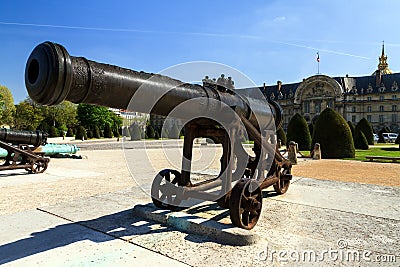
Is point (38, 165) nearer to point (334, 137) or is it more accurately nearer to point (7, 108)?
point (334, 137)

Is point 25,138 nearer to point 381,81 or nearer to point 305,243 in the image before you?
point 305,243

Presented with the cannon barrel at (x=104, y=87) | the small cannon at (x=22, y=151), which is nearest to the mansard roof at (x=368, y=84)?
the small cannon at (x=22, y=151)

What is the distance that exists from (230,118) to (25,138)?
943 centimetres

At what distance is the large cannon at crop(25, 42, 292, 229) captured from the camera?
2742 millimetres

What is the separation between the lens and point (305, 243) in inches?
145

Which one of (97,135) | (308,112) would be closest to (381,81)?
(308,112)

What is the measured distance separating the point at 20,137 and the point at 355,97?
250ft

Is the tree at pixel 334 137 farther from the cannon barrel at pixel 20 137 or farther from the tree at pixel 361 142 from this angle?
the cannon barrel at pixel 20 137

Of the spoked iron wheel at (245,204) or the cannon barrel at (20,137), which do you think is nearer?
the spoked iron wheel at (245,204)

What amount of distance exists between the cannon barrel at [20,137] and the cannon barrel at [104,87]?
9.07 metres

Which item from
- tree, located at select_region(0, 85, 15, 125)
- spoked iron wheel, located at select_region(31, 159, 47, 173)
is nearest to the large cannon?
spoked iron wheel, located at select_region(31, 159, 47, 173)

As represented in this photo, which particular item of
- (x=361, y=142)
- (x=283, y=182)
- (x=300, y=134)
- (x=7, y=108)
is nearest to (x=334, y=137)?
(x=300, y=134)

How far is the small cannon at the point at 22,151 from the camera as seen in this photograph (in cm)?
977

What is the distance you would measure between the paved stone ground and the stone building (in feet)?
239
